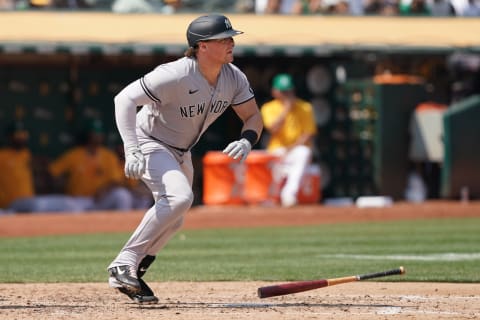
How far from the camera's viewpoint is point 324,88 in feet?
55.6

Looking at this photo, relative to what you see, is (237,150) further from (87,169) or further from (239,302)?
(87,169)

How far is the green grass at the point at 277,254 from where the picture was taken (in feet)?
29.1

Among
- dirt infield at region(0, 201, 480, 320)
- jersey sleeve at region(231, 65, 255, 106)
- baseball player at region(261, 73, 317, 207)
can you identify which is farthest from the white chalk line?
baseball player at region(261, 73, 317, 207)

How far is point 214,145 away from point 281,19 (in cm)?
222

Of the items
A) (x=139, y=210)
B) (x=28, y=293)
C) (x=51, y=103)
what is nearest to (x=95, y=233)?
(x=139, y=210)

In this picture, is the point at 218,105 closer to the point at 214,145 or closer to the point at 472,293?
the point at 472,293

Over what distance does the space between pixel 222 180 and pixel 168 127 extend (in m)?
8.53

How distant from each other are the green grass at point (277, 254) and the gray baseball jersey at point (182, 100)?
6.06 ft

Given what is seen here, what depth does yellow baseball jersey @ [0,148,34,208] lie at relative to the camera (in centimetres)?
1508

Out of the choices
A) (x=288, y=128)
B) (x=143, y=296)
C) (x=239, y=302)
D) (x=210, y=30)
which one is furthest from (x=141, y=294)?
(x=288, y=128)

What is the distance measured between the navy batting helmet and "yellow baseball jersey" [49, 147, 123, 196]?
851cm

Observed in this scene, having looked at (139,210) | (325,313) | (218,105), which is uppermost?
(218,105)

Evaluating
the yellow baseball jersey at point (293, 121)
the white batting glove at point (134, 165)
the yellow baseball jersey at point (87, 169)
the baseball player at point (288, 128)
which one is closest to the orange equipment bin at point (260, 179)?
the baseball player at point (288, 128)

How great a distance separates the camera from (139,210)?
1531 cm
